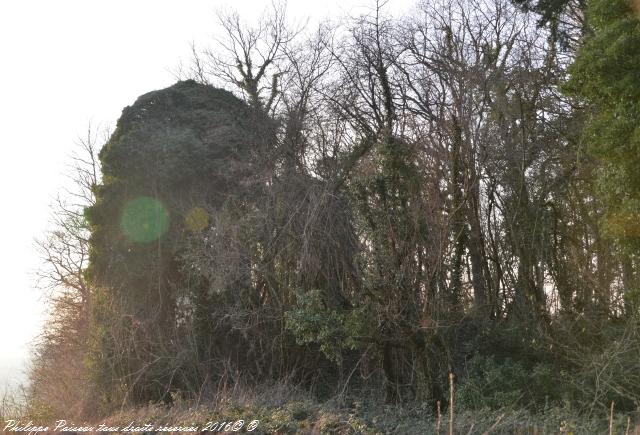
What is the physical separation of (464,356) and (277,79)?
13.0 meters

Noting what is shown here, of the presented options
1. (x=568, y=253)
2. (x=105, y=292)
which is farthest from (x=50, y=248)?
(x=568, y=253)

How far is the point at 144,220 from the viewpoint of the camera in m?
21.6

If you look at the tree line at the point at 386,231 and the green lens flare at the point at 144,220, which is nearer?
the tree line at the point at 386,231

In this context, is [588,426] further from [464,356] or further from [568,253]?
[568,253]

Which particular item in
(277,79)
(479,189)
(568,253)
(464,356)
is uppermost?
(277,79)

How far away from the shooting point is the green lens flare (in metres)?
21.4

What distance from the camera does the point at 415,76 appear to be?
2080 cm

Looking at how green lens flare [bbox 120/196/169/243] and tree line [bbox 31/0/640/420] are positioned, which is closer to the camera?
tree line [bbox 31/0/640/420]

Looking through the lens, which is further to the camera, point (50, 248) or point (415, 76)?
point (50, 248)

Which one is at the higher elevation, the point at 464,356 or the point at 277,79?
the point at 277,79

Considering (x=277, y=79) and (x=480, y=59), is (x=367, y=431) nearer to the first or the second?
(x=480, y=59)

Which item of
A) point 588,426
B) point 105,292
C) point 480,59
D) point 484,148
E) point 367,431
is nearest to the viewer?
point 367,431

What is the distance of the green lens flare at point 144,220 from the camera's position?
70.3 ft

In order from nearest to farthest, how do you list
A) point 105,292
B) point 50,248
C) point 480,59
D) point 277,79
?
point 480,59, point 105,292, point 277,79, point 50,248
